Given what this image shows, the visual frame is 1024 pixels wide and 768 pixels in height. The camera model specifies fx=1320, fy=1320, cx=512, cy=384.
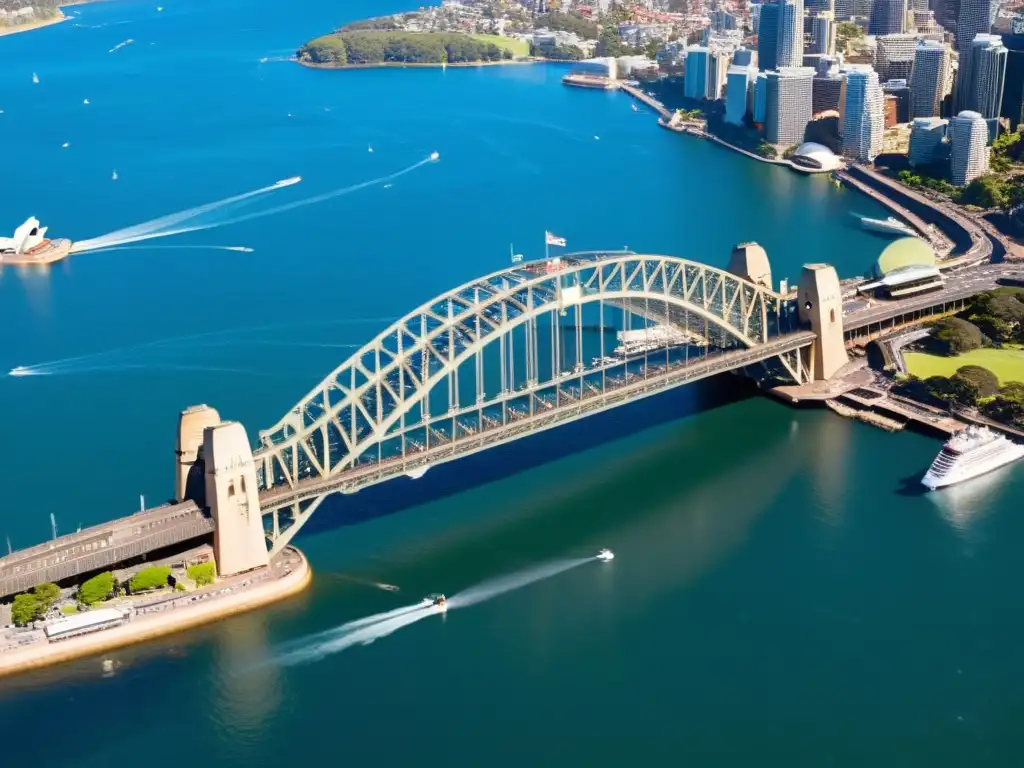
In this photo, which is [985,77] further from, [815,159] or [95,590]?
[95,590]

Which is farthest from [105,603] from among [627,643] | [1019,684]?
[1019,684]

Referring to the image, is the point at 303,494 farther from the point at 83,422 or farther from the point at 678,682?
the point at 83,422

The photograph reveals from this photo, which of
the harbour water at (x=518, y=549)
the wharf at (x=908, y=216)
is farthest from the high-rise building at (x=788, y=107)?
the harbour water at (x=518, y=549)

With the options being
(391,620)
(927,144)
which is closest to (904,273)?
(391,620)

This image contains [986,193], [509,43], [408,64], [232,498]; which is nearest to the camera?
[232,498]

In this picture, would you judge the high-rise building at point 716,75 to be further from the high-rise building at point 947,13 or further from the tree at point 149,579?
the tree at point 149,579

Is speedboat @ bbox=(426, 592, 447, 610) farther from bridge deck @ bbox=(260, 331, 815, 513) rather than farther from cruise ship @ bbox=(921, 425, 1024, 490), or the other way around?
cruise ship @ bbox=(921, 425, 1024, 490)
